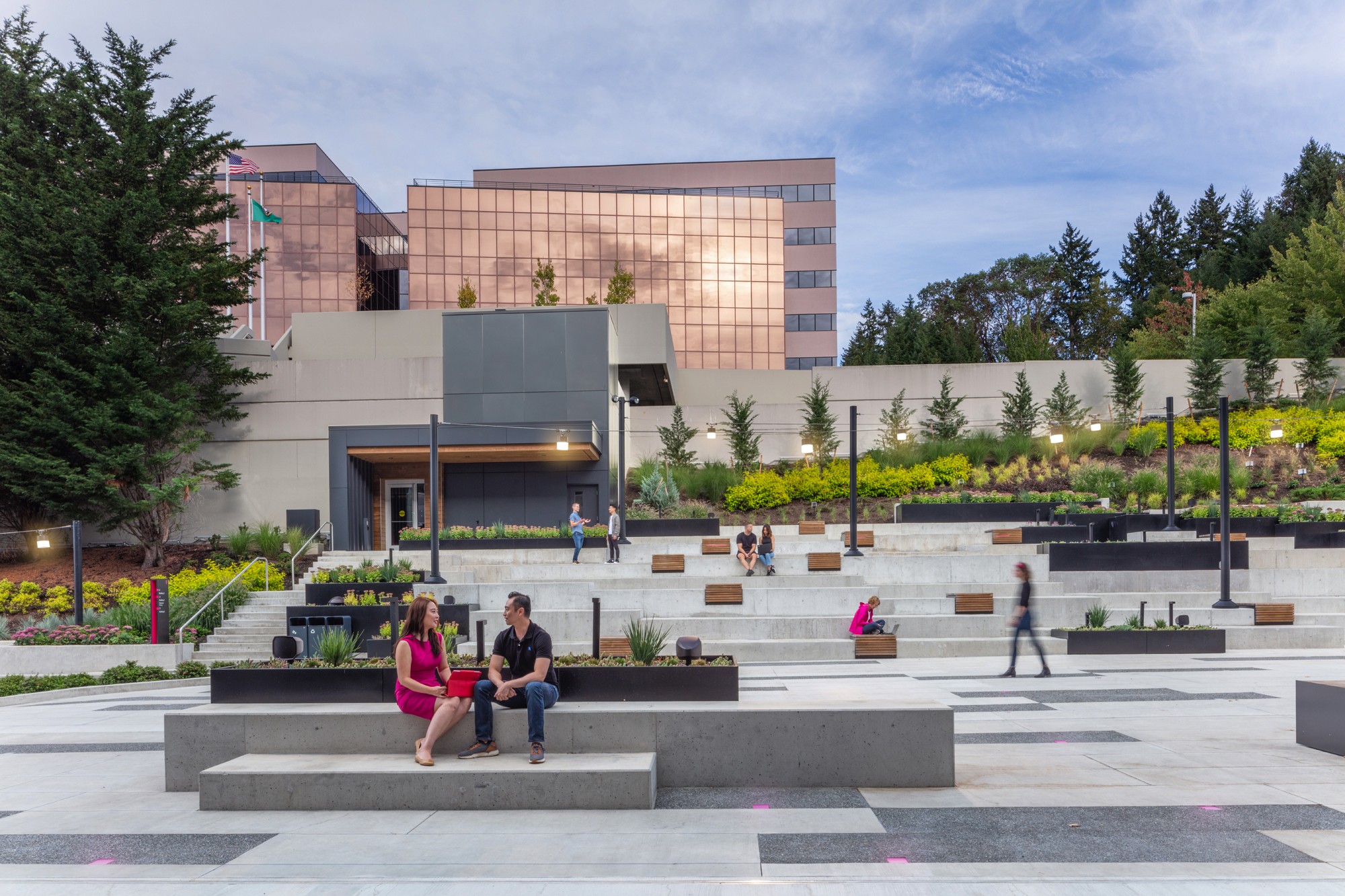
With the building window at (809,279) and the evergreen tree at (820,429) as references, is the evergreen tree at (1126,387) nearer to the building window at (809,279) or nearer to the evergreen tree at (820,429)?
the evergreen tree at (820,429)

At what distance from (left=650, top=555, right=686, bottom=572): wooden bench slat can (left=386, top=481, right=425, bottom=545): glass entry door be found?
1343 cm

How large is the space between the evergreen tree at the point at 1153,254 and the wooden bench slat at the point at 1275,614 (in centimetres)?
5587

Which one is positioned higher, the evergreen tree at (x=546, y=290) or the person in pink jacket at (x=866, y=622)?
the evergreen tree at (x=546, y=290)

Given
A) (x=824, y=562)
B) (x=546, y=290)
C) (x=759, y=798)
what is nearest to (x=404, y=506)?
(x=546, y=290)

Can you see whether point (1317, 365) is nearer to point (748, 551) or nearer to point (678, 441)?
point (678, 441)

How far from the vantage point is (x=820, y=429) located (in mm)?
33719

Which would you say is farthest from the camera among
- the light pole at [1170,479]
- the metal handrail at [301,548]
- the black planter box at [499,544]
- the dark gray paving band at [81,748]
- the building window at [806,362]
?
the building window at [806,362]

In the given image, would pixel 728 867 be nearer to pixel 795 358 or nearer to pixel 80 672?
pixel 80 672

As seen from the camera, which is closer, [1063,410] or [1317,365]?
[1063,410]

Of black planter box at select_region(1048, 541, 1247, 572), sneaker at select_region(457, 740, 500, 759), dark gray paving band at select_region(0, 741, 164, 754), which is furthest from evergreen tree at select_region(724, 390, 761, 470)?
sneaker at select_region(457, 740, 500, 759)

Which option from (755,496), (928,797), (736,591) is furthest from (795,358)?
(928,797)

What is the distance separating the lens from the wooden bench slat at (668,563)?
2145cm

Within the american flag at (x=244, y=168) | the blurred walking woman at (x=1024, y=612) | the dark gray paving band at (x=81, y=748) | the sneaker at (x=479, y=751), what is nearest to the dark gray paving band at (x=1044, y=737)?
the blurred walking woman at (x=1024, y=612)

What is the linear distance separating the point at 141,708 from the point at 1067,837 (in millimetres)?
12461
